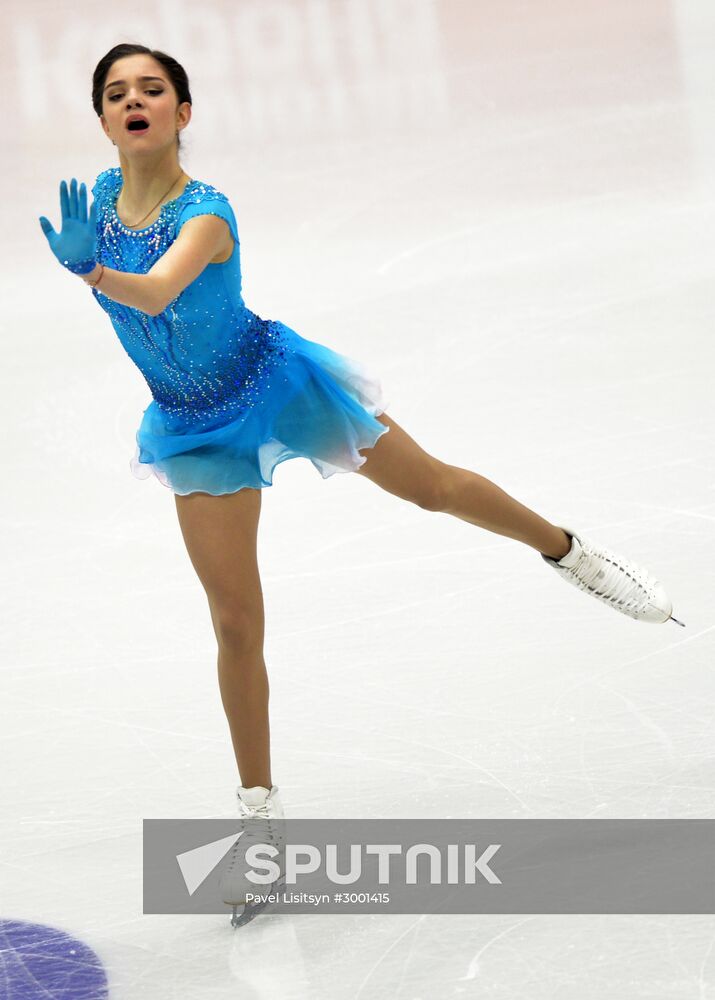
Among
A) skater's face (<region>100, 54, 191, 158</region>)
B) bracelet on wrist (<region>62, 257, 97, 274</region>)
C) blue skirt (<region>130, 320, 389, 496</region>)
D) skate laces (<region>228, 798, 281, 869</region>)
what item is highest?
skater's face (<region>100, 54, 191, 158</region>)

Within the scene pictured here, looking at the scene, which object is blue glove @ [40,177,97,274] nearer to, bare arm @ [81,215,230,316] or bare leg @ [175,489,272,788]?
bare arm @ [81,215,230,316]

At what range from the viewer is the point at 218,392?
2639 mm

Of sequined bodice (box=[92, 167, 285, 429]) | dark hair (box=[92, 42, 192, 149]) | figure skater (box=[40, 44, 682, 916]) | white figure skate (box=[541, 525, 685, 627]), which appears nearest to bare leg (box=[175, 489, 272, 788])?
figure skater (box=[40, 44, 682, 916])

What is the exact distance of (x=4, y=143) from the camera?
280 inches

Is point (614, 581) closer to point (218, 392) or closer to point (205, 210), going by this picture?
point (218, 392)

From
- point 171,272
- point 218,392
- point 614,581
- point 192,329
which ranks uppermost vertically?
point 171,272

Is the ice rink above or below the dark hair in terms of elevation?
below

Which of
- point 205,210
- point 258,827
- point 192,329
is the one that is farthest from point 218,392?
point 258,827

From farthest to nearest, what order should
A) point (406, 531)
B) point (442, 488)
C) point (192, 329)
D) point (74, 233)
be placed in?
point (406, 531)
point (442, 488)
point (192, 329)
point (74, 233)

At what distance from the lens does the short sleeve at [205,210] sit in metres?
2.44

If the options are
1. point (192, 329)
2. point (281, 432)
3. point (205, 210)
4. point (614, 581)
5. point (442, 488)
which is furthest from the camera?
point (614, 581)

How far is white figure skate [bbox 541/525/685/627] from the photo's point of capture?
3.05 metres

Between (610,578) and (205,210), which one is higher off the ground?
(205,210)

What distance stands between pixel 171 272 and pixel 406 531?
1.72m
